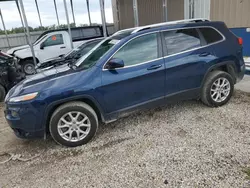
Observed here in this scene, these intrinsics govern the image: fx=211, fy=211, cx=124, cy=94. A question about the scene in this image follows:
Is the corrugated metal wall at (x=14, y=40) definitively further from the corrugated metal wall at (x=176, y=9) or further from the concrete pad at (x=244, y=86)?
the concrete pad at (x=244, y=86)

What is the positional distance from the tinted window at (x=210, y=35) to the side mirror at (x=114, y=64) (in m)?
1.70

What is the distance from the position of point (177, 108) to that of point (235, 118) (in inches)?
40.0

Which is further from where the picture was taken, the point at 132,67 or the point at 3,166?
the point at 132,67

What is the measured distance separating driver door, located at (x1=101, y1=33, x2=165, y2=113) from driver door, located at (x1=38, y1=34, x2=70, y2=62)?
21.9 feet

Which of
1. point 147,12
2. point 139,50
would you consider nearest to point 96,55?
point 139,50

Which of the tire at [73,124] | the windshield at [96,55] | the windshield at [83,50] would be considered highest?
the windshield at [96,55]

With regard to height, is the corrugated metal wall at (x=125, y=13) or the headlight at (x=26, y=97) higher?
the corrugated metal wall at (x=125, y=13)

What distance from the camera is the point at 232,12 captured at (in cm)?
660

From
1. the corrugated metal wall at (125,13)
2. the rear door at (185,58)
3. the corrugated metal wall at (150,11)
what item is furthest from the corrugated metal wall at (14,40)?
the rear door at (185,58)

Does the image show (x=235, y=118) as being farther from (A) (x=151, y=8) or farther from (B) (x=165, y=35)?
(A) (x=151, y=8)

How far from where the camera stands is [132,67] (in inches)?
127

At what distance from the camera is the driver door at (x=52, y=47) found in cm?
894

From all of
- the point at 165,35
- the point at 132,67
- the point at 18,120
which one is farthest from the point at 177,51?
the point at 18,120

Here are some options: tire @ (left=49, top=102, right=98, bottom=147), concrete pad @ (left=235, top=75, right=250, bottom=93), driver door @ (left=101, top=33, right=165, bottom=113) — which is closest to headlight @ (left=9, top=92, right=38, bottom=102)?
tire @ (left=49, top=102, right=98, bottom=147)
